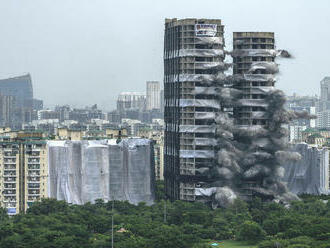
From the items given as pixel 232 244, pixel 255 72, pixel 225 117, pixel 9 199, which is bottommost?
pixel 232 244

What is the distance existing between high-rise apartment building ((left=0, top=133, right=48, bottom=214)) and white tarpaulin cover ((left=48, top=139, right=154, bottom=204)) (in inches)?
73.3

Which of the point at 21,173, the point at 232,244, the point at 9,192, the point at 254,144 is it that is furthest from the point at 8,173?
the point at 232,244

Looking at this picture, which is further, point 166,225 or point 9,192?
point 9,192

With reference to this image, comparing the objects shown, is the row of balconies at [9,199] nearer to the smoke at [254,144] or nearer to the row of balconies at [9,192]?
the row of balconies at [9,192]

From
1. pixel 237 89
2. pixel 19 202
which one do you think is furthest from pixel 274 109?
pixel 19 202

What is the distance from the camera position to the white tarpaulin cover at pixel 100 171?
111875 mm

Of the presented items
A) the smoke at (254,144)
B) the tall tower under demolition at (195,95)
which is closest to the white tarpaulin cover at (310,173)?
the smoke at (254,144)

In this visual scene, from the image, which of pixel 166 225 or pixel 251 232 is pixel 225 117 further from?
pixel 251 232

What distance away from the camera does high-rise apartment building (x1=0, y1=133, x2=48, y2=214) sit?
10862cm

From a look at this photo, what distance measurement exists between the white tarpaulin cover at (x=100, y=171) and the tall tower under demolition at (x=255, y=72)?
12.8 m

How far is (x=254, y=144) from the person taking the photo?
11181 cm

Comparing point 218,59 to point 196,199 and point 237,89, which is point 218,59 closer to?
point 237,89

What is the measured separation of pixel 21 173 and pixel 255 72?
27499 millimetres

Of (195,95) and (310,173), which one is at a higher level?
(195,95)
